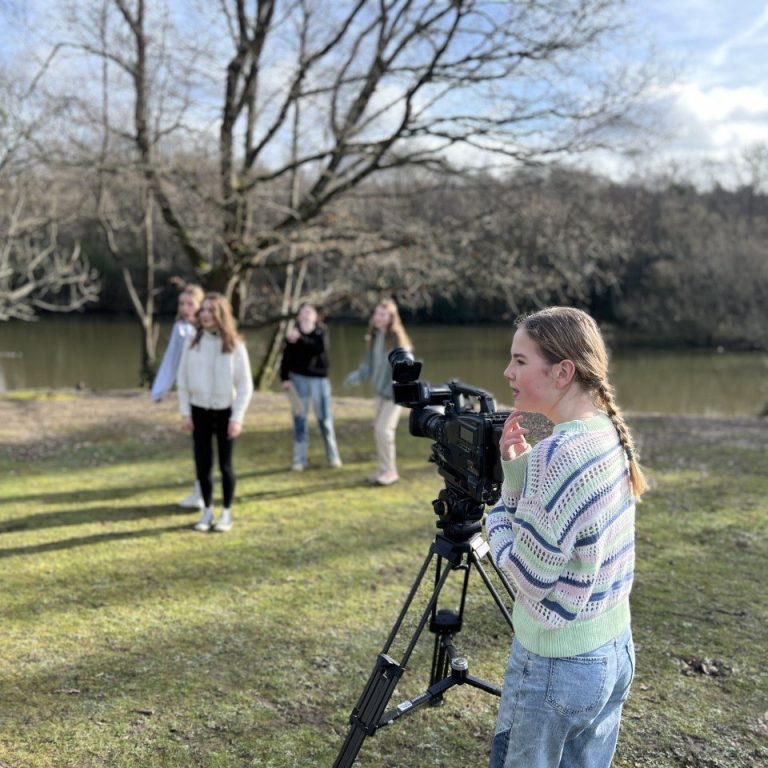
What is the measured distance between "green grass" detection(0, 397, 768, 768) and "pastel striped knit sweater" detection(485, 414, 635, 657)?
1.32 m

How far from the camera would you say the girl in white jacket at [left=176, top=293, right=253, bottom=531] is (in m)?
4.96

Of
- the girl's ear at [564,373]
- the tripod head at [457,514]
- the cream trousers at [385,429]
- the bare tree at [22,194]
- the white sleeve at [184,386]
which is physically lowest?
the cream trousers at [385,429]

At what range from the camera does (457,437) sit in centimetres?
221

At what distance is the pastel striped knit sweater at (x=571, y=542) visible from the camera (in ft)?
5.20

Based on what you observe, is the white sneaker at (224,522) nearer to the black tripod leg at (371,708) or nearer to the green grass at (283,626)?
the green grass at (283,626)

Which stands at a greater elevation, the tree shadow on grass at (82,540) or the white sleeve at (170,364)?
the white sleeve at (170,364)

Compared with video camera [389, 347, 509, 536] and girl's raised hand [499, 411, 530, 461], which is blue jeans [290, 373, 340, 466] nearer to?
video camera [389, 347, 509, 536]

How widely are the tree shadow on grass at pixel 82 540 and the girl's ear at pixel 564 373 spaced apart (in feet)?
13.7

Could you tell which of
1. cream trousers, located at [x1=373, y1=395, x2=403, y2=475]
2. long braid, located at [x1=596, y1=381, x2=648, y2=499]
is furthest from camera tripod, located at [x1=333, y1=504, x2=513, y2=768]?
cream trousers, located at [x1=373, y1=395, x2=403, y2=475]

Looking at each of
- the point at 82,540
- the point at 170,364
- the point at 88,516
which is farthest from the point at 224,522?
the point at 170,364

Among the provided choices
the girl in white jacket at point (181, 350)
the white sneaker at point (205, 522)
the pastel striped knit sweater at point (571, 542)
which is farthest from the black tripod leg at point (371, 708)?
the girl in white jacket at point (181, 350)

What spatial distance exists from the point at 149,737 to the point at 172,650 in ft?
2.36

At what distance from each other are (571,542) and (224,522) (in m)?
4.02

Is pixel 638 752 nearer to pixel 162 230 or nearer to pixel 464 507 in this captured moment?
pixel 464 507
